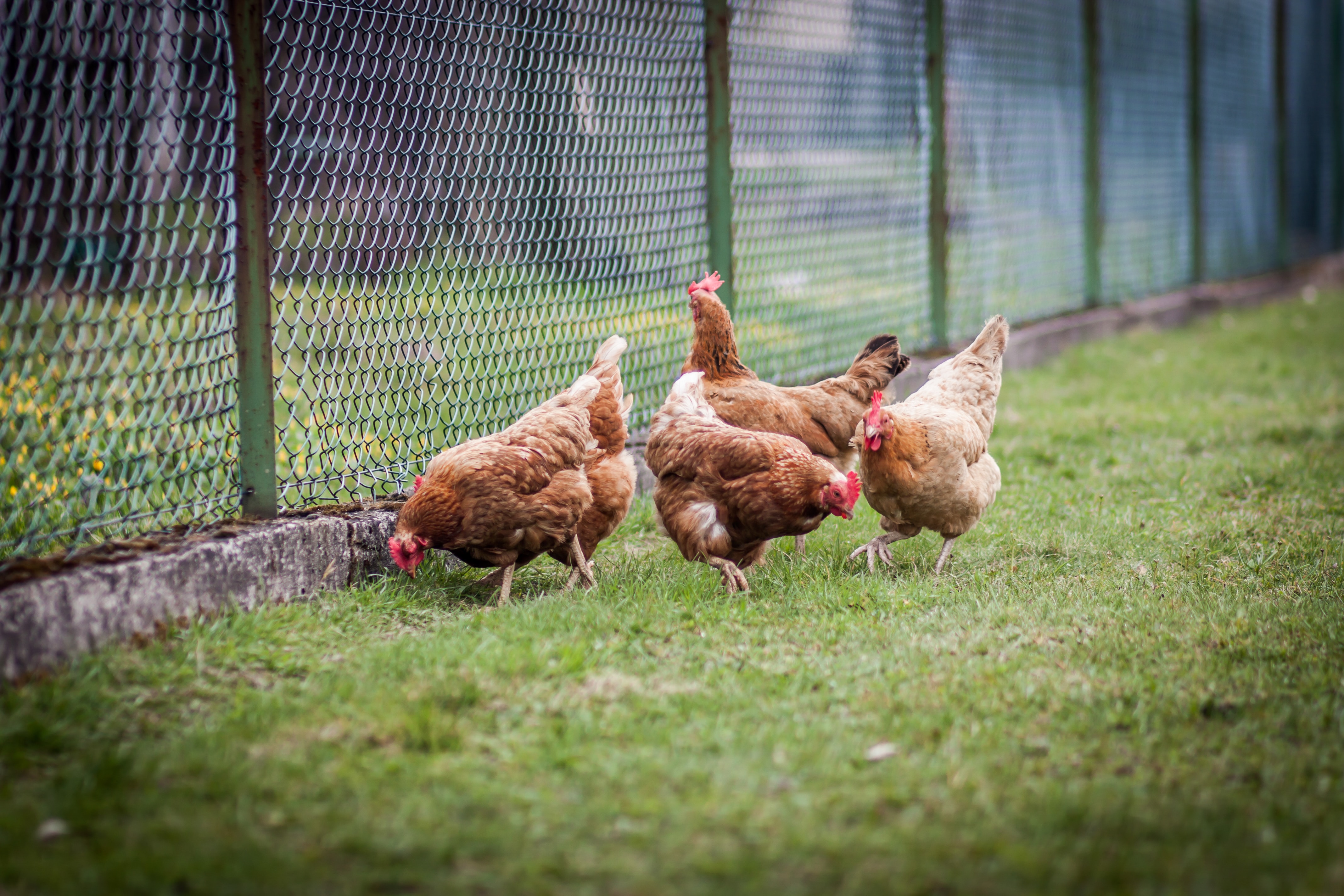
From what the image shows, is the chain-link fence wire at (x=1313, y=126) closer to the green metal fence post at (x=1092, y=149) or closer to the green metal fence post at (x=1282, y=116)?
the green metal fence post at (x=1282, y=116)

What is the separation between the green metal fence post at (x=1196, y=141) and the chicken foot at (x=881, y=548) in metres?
10.7

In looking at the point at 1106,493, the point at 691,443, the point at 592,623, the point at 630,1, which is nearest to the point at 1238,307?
the point at 1106,493

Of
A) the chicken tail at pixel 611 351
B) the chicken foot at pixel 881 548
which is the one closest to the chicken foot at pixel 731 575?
the chicken foot at pixel 881 548

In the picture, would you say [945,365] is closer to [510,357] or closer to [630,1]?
[510,357]

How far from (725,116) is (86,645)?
4.43 m

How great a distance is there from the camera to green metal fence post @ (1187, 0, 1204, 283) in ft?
43.9

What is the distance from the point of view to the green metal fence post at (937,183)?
8.73 meters

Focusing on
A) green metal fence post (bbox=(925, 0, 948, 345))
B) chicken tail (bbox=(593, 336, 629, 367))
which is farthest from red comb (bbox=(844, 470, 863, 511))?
green metal fence post (bbox=(925, 0, 948, 345))

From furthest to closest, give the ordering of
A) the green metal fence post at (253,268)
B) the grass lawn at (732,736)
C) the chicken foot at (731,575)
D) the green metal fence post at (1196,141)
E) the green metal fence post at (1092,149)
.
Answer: the green metal fence post at (1196,141) < the green metal fence post at (1092,149) < the chicken foot at (731,575) < the green metal fence post at (253,268) < the grass lawn at (732,736)

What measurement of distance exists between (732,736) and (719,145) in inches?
166

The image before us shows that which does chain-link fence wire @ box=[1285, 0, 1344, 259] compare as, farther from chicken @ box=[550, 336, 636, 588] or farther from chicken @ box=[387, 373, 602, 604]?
chicken @ box=[387, 373, 602, 604]

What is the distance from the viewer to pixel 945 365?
5383mm

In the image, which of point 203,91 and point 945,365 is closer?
point 203,91

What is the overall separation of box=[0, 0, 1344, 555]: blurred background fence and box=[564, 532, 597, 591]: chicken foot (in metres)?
0.78
